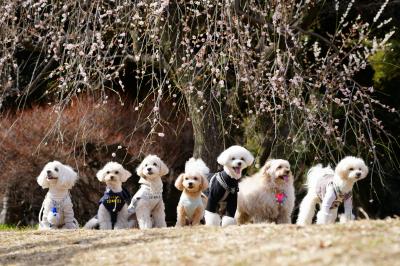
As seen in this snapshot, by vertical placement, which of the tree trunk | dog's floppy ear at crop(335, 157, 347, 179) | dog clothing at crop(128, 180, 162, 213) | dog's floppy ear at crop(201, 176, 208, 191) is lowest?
dog clothing at crop(128, 180, 162, 213)

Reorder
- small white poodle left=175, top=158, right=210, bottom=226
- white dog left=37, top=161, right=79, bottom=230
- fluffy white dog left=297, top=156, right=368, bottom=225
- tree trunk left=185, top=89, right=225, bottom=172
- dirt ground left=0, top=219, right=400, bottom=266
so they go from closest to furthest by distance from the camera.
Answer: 1. dirt ground left=0, top=219, right=400, bottom=266
2. fluffy white dog left=297, top=156, right=368, bottom=225
3. small white poodle left=175, top=158, right=210, bottom=226
4. white dog left=37, top=161, right=79, bottom=230
5. tree trunk left=185, top=89, right=225, bottom=172

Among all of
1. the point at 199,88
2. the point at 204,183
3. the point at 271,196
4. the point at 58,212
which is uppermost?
the point at 199,88

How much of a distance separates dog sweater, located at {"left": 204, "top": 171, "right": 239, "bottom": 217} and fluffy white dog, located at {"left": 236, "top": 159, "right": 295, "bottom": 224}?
0.25 metres

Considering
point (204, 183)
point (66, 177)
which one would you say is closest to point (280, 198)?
point (204, 183)

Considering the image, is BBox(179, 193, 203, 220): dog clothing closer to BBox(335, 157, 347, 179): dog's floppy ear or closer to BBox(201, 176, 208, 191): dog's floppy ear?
BBox(201, 176, 208, 191): dog's floppy ear

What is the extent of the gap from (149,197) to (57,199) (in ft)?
3.38

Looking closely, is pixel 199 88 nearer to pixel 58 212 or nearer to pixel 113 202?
pixel 113 202

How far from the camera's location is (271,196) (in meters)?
7.44

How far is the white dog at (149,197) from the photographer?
25.6 feet

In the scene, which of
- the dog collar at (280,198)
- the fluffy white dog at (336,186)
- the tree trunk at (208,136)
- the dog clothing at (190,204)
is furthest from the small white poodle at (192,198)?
the tree trunk at (208,136)

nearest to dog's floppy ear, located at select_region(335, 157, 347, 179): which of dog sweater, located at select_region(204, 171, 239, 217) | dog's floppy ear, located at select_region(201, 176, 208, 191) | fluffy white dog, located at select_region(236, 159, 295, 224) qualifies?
fluffy white dog, located at select_region(236, 159, 295, 224)

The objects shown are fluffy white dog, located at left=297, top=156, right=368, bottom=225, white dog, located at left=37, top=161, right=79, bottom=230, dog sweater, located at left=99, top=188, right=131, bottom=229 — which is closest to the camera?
fluffy white dog, located at left=297, top=156, right=368, bottom=225

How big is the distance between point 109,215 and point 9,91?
2786 millimetres

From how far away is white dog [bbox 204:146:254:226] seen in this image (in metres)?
7.25
